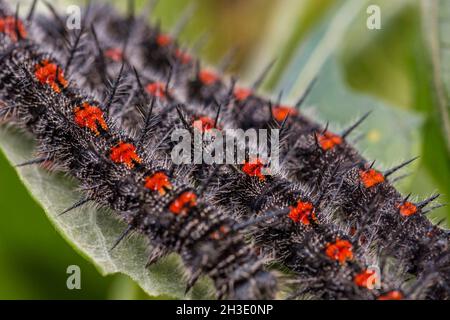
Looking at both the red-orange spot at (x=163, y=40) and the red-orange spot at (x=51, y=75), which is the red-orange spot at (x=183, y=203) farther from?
the red-orange spot at (x=163, y=40)

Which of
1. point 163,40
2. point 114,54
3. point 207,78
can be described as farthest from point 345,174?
point 163,40

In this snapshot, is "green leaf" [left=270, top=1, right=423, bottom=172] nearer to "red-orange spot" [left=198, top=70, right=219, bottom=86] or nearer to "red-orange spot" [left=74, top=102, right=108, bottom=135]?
"red-orange spot" [left=198, top=70, right=219, bottom=86]

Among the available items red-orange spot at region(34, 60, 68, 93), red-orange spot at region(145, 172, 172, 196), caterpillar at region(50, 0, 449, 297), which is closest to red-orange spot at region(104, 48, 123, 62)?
caterpillar at region(50, 0, 449, 297)

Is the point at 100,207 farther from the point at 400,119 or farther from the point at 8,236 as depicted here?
the point at 400,119

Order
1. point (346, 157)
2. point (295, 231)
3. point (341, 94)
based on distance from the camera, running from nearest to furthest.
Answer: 1. point (295, 231)
2. point (346, 157)
3. point (341, 94)

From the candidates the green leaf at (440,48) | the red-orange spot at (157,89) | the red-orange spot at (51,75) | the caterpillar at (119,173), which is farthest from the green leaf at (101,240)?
the green leaf at (440,48)

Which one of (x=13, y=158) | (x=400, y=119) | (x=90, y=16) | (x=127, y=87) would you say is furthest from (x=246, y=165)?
(x=90, y=16)

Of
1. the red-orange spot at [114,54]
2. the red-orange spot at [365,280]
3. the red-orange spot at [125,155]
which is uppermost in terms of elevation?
the red-orange spot at [114,54]
